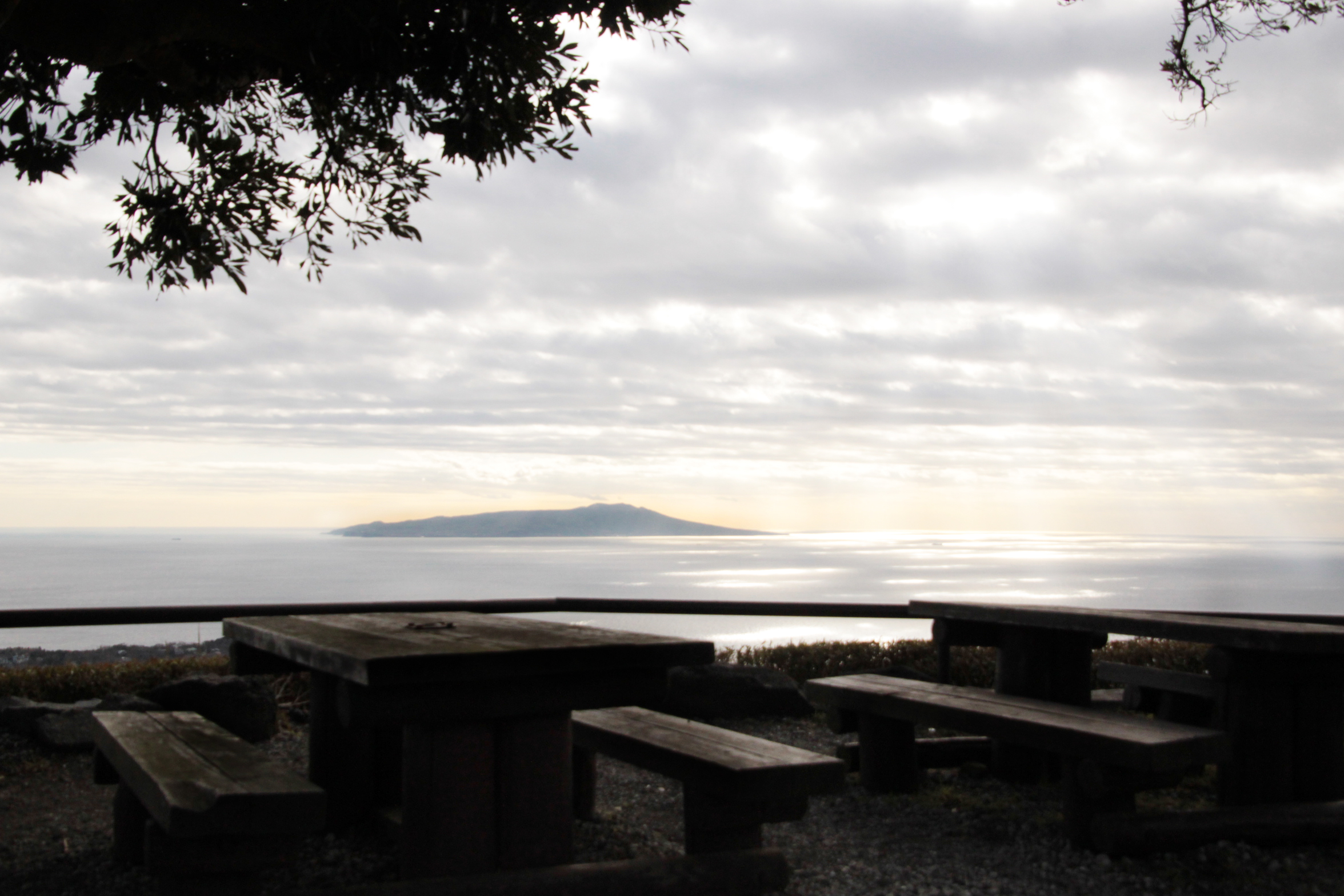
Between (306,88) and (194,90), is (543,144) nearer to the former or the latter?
(306,88)

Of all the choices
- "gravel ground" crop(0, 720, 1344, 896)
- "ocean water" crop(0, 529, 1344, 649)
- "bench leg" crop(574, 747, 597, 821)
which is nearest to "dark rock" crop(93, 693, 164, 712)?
"gravel ground" crop(0, 720, 1344, 896)

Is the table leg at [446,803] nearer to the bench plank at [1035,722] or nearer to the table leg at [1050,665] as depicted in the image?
the bench plank at [1035,722]

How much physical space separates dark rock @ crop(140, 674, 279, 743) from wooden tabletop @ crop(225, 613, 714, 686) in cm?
220

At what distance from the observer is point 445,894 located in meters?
2.85

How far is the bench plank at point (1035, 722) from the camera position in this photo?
3643 millimetres

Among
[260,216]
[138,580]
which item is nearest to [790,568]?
[138,580]

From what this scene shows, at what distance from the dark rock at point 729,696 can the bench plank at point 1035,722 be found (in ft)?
5.26

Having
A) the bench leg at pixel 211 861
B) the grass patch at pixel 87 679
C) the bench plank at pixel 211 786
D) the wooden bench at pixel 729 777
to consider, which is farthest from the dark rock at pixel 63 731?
the wooden bench at pixel 729 777

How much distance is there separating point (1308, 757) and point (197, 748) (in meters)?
4.42

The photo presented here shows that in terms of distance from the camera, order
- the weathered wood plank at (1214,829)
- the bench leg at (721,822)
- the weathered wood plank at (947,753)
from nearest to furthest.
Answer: the bench leg at (721,822), the weathered wood plank at (1214,829), the weathered wood plank at (947,753)

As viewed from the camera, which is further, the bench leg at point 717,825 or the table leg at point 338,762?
the table leg at point 338,762

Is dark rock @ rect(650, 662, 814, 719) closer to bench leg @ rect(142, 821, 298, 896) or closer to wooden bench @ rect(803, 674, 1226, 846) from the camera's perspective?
wooden bench @ rect(803, 674, 1226, 846)

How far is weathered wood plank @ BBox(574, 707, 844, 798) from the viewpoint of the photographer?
3219mm

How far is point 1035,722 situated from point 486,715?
225 cm
